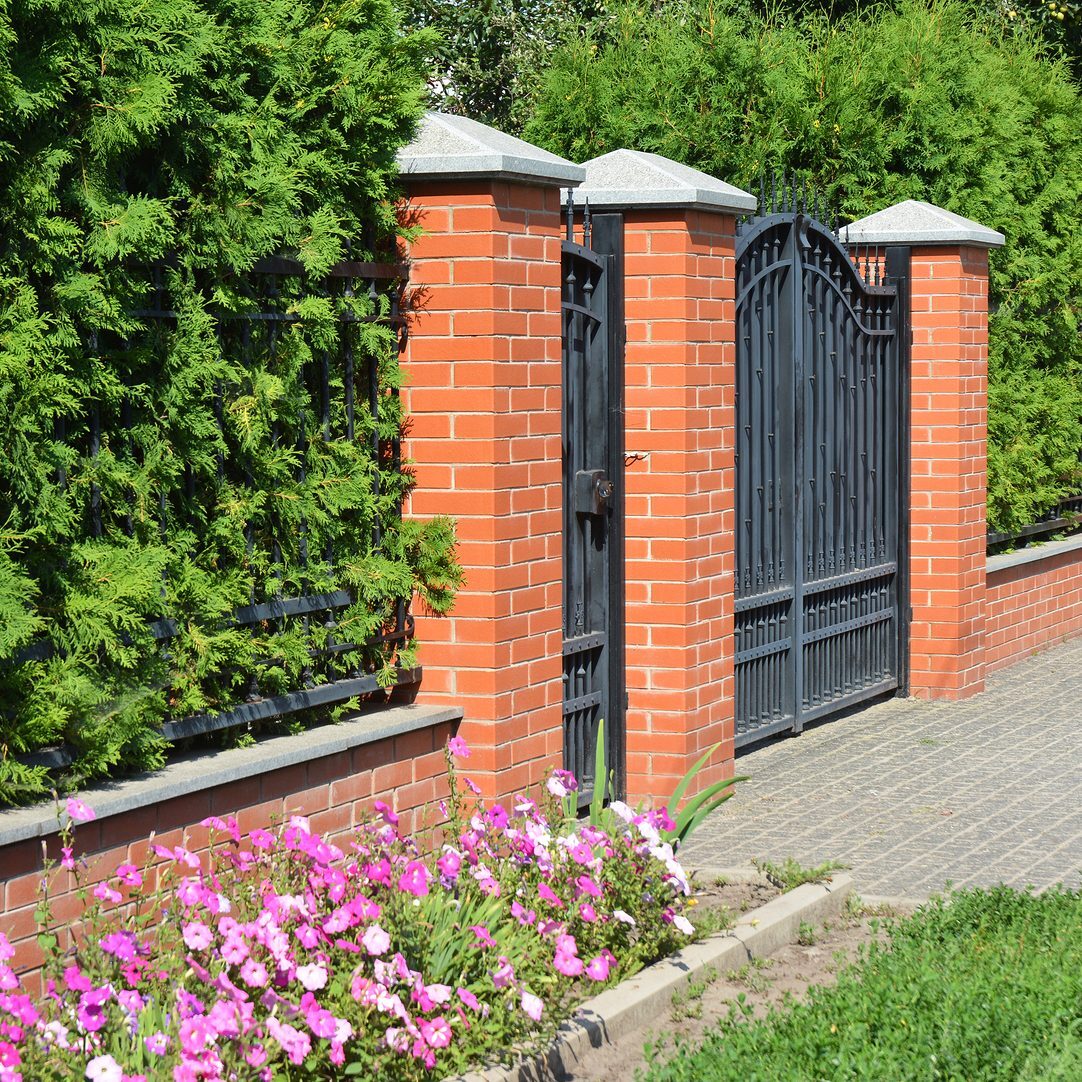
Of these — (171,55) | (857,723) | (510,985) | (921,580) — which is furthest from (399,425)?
(921,580)

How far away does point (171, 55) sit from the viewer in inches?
187

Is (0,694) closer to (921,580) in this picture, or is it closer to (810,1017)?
(810,1017)

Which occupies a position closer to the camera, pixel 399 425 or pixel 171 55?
pixel 171 55

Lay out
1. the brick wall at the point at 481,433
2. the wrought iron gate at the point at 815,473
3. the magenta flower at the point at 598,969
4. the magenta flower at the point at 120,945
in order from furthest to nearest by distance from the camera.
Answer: the wrought iron gate at the point at 815,473, the brick wall at the point at 481,433, the magenta flower at the point at 598,969, the magenta flower at the point at 120,945

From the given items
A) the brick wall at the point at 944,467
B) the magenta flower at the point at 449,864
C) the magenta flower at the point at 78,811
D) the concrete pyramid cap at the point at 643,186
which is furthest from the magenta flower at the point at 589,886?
the brick wall at the point at 944,467

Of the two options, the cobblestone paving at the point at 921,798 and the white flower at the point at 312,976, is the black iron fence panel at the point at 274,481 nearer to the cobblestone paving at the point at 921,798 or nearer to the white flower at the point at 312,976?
the white flower at the point at 312,976

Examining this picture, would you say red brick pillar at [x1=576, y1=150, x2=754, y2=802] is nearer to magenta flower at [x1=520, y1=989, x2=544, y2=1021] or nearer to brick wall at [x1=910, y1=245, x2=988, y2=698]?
brick wall at [x1=910, y1=245, x2=988, y2=698]

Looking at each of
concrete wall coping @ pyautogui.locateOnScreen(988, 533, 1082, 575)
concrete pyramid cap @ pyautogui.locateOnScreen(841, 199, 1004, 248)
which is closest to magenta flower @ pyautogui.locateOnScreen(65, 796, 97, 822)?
concrete pyramid cap @ pyautogui.locateOnScreen(841, 199, 1004, 248)

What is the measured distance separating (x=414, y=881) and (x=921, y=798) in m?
4.00

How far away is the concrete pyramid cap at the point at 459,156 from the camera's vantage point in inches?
237

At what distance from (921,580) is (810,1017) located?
619cm

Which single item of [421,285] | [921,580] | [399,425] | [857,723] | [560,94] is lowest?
[857,723]

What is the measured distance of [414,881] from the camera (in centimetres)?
443

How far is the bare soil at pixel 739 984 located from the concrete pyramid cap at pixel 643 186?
9.43 feet
